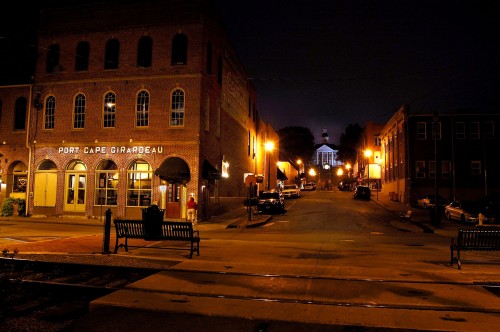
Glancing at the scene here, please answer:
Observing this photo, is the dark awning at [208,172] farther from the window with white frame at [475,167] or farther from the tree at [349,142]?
the tree at [349,142]

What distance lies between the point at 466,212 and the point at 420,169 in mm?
18638

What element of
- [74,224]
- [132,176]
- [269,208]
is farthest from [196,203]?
[269,208]

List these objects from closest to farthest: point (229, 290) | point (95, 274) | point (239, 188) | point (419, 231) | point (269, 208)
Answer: point (229, 290), point (95, 274), point (419, 231), point (269, 208), point (239, 188)

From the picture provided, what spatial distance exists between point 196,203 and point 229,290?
1755 centimetres

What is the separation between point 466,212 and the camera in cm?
2878

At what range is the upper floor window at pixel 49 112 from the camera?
29.6 metres

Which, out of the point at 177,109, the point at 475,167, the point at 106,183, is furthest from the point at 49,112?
the point at 475,167

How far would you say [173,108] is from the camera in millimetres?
27594

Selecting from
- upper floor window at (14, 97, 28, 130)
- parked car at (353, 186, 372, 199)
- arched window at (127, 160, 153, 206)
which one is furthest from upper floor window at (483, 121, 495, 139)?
upper floor window at (14, 97, 28, 130)

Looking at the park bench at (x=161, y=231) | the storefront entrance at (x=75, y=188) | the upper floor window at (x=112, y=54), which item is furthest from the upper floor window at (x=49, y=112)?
the park bench at (x=161, y=231)

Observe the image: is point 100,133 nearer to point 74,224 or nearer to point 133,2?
point 74,224

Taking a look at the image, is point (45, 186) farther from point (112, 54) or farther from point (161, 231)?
point (161, 231)

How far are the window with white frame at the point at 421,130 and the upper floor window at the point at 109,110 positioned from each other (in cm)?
3324

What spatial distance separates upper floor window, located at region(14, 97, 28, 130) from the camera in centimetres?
3053
